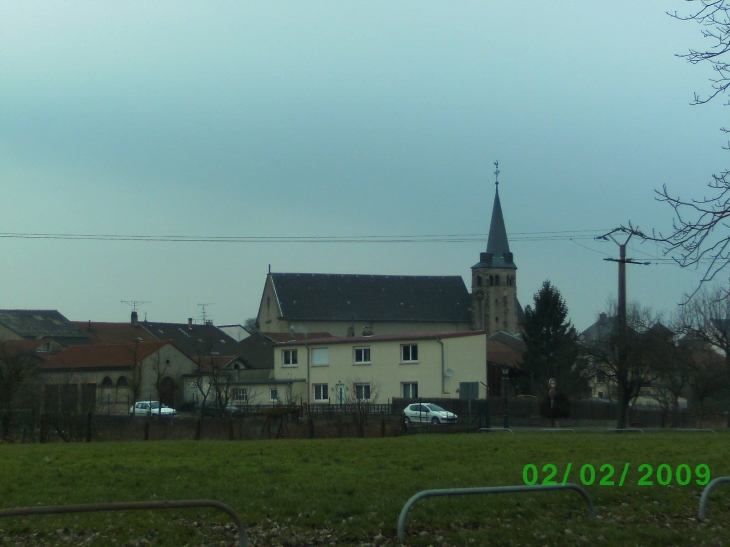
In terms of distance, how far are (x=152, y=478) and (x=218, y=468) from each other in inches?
74.4

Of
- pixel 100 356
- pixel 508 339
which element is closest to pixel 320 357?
pixel 100 356

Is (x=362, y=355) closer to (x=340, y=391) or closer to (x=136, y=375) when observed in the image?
(x=340, y=391)

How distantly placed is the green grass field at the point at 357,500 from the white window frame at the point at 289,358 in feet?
150

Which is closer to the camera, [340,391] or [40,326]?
[340,391]

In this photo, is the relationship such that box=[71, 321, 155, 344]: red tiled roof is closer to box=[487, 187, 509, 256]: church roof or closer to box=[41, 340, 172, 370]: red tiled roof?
box=[41, 340, 172, 370]: red tiled roof

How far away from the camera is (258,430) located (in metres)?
32.4

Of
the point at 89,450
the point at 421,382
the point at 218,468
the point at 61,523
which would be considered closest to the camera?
the point at 61,523

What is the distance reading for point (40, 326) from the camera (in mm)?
101812

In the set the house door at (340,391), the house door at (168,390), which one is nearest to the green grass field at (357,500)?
the house door at (340,391)

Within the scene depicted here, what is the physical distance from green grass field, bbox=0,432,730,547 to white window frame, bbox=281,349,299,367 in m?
45.6

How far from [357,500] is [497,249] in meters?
118

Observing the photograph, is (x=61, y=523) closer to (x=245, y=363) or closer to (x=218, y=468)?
(x=218, y=468)

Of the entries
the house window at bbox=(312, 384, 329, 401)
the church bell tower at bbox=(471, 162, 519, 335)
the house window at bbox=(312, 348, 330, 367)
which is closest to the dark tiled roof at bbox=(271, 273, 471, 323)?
the church bell tower at bbox=(471, 162, 519, 335)

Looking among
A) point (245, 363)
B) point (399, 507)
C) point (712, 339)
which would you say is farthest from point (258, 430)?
point (245, 363)
